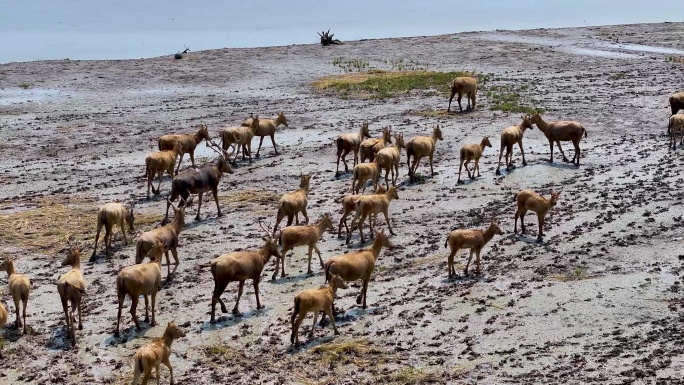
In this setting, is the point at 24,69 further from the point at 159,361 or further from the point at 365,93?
the point at 159,361

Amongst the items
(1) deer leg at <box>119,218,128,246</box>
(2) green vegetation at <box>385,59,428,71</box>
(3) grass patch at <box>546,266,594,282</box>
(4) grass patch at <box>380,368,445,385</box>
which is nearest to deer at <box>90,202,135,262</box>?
A: (1) deer leg at <box>119,218,128,246</box>

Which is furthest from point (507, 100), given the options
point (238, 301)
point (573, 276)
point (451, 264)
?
point (238, 301)

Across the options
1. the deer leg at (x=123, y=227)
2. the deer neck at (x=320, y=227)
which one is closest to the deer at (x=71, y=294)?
the deer leg at (x=123, y=227)

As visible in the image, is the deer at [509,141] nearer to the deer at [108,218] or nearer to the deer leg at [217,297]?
the deer at [108,218]

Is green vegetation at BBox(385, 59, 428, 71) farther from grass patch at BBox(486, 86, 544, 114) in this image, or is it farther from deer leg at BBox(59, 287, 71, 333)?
deer leg at BBox(59, 287, 71, 333)

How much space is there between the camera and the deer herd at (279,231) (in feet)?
56.8

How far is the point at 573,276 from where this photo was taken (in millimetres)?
19469

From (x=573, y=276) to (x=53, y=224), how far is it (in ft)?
39.4

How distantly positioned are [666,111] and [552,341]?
1980 centimetres

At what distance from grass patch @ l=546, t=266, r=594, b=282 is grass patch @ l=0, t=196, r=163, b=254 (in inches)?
378

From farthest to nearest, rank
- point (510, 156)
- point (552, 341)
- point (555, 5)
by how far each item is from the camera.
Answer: point (555, 5) → point (510, 156) → point (552, 341)

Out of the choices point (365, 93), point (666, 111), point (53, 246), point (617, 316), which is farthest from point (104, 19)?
point (617, 316)

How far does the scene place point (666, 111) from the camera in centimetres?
3425

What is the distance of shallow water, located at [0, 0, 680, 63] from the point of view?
230 ft
